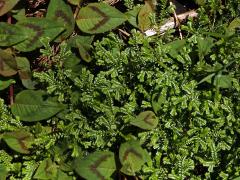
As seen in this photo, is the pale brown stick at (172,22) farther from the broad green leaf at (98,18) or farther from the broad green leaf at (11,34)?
the broad green leaf at (11,34)

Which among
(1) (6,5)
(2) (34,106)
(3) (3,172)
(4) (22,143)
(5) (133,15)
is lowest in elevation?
(3) (3,172)

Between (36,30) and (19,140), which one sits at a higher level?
(36,30)

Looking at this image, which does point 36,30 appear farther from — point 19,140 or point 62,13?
point 19,140

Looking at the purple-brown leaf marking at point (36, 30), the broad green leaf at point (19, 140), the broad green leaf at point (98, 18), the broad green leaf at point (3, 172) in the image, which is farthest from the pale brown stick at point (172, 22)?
the broad green leaf at point (3, 172)

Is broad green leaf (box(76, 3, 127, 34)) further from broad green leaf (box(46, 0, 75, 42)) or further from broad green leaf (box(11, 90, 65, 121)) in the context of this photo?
broad green leaf (box(11, 90, 65, 121))

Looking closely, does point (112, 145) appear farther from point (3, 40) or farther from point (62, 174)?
point (3, 40)

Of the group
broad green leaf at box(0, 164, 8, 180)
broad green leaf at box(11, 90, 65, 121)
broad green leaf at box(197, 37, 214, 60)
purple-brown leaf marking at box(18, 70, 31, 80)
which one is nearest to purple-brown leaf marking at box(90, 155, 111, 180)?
broad green leaf at box(11, 90, 65, 121)

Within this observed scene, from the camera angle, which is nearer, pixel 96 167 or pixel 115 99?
pixel 96 167

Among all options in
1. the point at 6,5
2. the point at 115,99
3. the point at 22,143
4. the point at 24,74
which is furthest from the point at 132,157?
the point at 6,5
